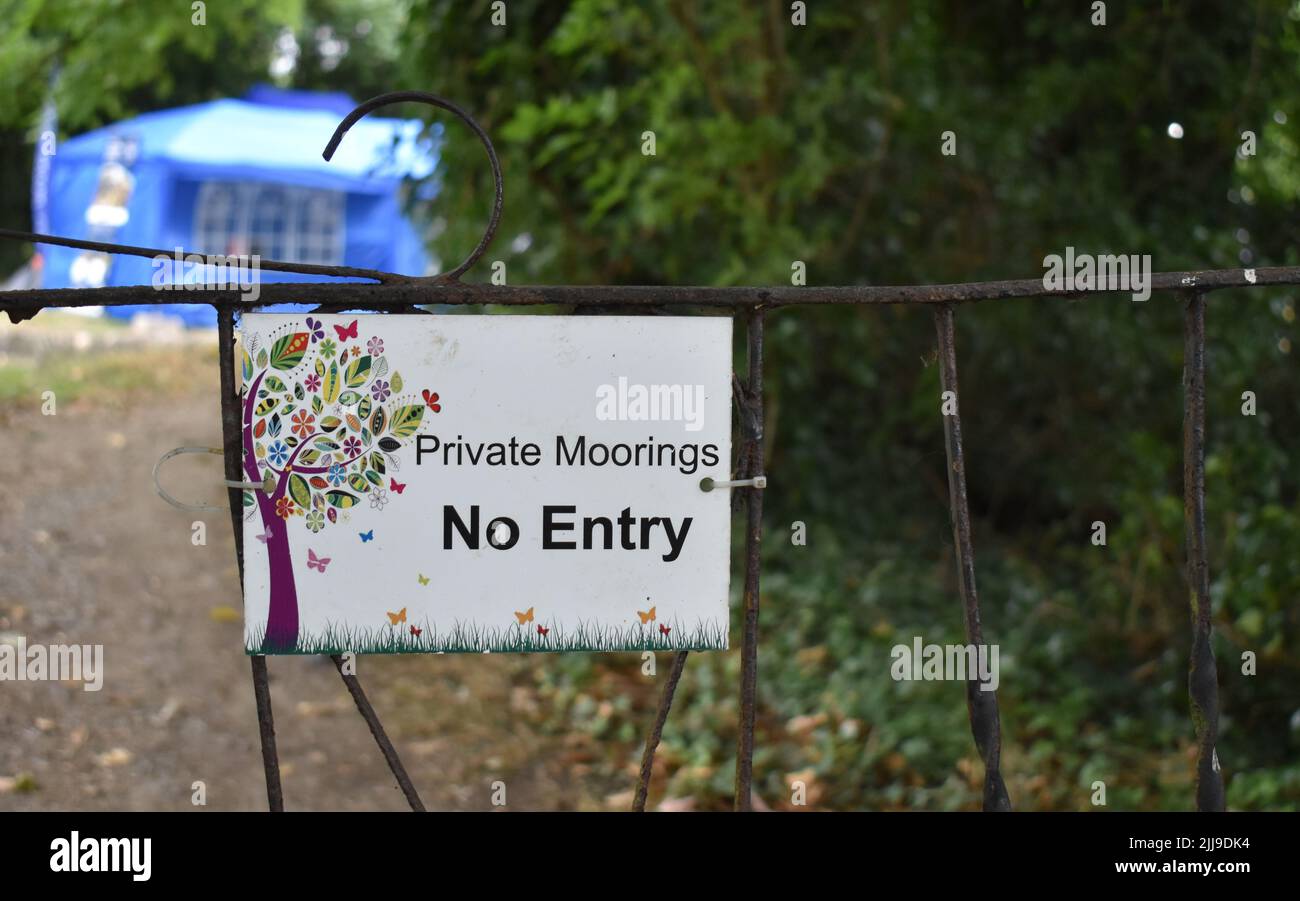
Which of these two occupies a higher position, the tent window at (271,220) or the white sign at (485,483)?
the tent window at (271,220)

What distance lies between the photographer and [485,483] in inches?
61.2

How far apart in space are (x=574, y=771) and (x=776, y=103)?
2446mm

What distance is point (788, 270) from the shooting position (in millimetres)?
4328

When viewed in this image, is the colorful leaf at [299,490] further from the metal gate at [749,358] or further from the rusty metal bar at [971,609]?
the rusty metal bar at [971,609]

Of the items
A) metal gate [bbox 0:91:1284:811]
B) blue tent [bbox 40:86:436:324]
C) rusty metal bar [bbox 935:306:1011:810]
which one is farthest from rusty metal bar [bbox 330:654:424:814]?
blue tent [bbox 40:86:436:324]

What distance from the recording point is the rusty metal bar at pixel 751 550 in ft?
5.20

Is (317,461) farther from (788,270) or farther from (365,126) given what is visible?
(365,126)

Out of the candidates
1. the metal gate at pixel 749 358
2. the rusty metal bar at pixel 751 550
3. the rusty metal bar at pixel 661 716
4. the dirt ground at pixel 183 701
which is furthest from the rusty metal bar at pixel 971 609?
the dirt ground at pixel 183 701

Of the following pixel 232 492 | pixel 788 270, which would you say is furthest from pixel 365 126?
pixel 232 492

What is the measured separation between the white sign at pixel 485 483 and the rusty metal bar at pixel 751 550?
0.13ft

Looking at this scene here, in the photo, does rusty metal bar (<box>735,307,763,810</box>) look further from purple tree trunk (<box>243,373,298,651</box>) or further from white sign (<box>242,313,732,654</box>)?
purple tree trunk (<box>243,373,298,651</box>)

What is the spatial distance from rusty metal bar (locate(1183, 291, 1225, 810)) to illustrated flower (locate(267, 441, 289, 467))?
3.69 feet

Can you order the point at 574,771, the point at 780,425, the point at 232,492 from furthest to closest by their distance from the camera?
the point at 780,425, the point at 574,771, the point at 232,492

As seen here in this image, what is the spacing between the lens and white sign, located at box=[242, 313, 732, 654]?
154 cm
